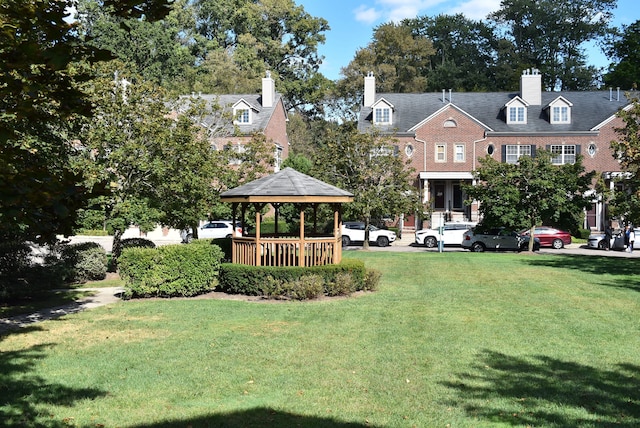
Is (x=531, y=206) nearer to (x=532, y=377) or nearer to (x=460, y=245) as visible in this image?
(x=460, y=245)

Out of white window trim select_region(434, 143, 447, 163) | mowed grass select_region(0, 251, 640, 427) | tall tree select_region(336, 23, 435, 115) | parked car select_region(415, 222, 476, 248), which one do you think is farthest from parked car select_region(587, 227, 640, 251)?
tall tree select_region(336, 23, 435, 115)

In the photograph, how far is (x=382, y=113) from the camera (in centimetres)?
4419

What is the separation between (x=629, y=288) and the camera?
56.6ft

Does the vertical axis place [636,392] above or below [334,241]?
below

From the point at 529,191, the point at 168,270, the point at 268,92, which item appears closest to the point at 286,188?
the point at 168,270

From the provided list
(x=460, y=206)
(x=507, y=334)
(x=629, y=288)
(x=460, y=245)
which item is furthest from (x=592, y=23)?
(x=507, y=334)

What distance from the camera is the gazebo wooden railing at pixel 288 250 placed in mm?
16594

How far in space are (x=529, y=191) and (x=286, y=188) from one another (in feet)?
58.0

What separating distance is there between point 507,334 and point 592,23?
227ft

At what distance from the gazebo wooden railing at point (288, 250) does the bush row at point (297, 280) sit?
1.51ft

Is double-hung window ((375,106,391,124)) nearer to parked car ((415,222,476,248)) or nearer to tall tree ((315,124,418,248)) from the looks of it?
parked car ((415,222,476,248))

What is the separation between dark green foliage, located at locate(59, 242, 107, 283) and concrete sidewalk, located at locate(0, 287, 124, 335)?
1.42 meters

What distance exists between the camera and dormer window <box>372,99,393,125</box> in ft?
144

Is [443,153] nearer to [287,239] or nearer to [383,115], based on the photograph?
[383,115]
